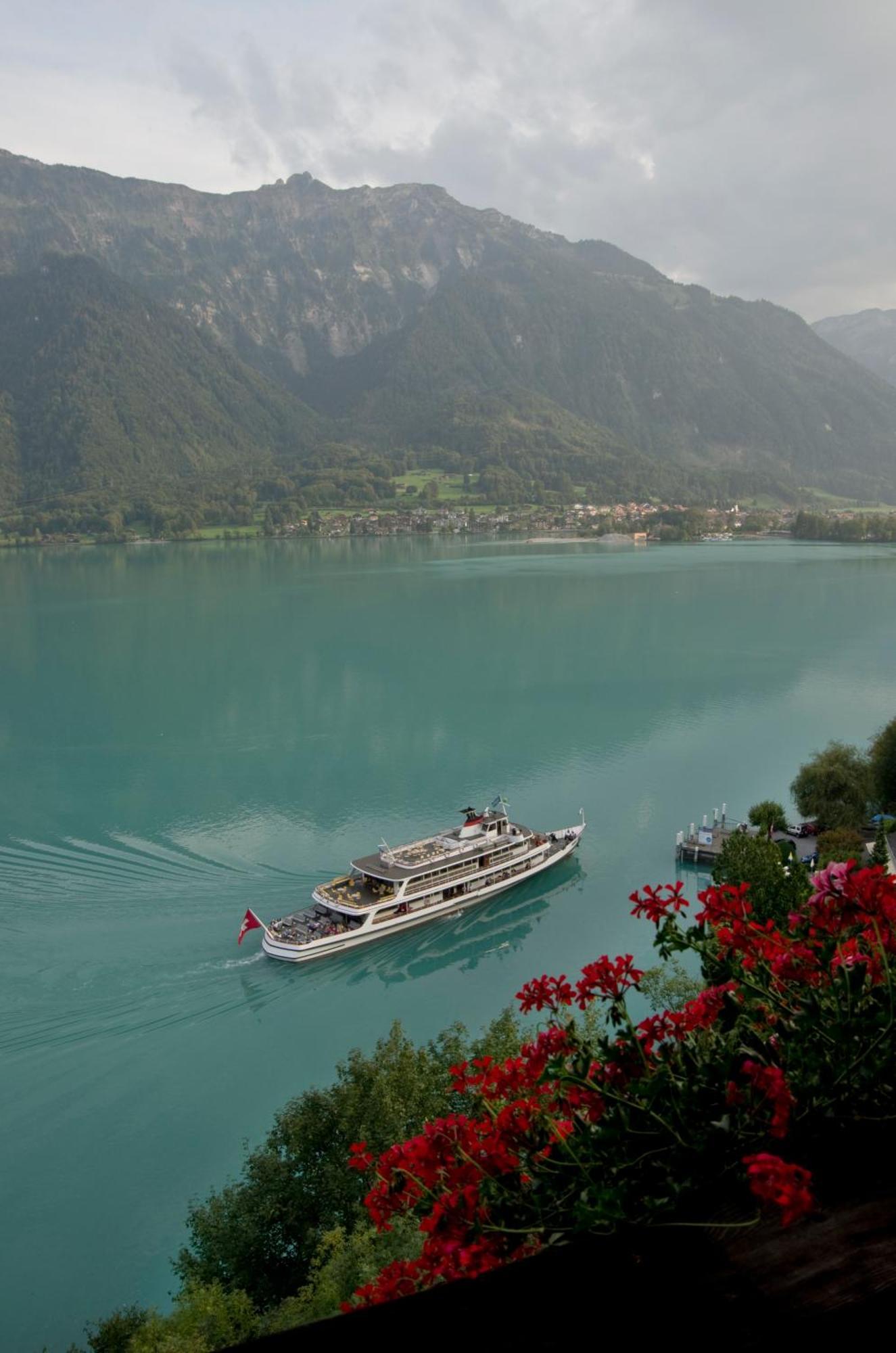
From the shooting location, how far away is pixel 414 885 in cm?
1853

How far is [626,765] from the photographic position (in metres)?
28.9

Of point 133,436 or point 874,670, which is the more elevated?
point 133,436

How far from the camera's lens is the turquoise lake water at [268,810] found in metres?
12.8

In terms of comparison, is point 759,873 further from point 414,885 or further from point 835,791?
point 835,791

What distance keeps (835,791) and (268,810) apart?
14936mm

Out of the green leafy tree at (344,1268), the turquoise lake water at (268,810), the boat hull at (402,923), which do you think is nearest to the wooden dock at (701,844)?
the turquoise lake water at (268,810)

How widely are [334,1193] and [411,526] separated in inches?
5006

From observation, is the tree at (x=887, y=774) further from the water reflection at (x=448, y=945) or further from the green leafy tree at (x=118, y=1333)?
the green leafy tree at (x=118, y=1333)

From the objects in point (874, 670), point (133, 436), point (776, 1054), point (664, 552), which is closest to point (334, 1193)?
point (776, 1054)

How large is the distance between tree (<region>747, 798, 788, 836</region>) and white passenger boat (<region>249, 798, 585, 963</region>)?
4.49m

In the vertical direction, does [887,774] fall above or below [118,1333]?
above

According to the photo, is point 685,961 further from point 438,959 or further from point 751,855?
point 438,959

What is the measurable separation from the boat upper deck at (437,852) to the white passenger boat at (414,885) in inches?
0.8

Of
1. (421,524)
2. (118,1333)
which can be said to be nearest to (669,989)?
(118,1333)
